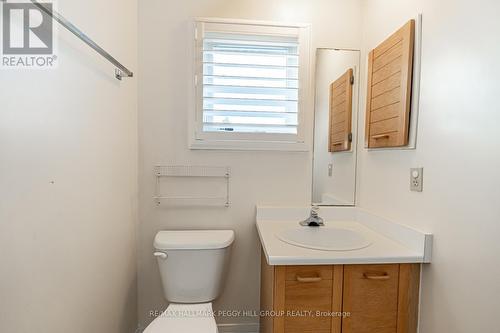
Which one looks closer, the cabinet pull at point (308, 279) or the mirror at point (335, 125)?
the cabinet pull at point (308, 279)

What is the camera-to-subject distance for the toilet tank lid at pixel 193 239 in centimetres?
153

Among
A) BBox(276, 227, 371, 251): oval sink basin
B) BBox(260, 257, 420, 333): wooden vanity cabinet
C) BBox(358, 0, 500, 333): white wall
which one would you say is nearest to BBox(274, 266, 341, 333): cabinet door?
BBox(260, 257, 420, 333): wooden vanity cabinet

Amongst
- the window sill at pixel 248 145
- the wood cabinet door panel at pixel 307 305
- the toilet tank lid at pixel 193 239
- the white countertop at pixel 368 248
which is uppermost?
the window sill at pixel 248 145

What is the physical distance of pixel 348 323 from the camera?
1196 mm

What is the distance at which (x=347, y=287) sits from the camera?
1.19 metres

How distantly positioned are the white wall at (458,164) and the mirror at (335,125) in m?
0.49

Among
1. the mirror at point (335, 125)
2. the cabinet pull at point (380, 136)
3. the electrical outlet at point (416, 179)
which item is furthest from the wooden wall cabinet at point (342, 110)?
the electrical outlet at point (416, 179)

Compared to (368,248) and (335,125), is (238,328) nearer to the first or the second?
(368,248)

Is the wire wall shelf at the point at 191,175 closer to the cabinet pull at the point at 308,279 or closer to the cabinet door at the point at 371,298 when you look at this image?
the cabinet pull at the point at 308,279

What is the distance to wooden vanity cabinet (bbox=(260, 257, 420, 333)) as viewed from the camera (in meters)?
1.17

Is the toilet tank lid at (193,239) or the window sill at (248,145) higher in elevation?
the window sill at (248,145)

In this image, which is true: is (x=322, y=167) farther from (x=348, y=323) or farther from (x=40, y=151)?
(x=40, y=151)

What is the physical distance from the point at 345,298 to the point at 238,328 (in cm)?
100

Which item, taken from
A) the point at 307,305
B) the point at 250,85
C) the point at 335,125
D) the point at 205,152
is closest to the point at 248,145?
the point at 205,152
